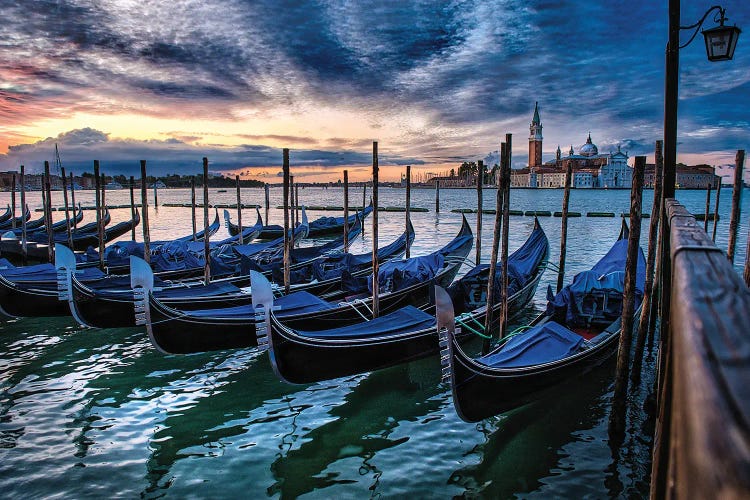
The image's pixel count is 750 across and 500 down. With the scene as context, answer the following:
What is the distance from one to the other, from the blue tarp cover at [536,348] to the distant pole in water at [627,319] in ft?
2.55

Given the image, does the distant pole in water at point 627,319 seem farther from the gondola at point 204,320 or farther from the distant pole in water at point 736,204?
the gondola at point 204,320

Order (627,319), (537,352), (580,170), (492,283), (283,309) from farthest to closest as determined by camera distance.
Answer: (580,170)
(283,309)
(492,283)
(537,352)
(627,319)

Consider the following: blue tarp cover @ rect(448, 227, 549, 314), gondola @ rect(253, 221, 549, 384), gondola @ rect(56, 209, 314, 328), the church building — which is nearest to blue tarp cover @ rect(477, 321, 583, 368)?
gondola @ rect(253, 221, 549, 384)

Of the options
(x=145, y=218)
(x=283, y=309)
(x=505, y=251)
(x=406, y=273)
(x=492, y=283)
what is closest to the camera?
(x=492, y=283)

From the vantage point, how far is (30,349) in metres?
7.95

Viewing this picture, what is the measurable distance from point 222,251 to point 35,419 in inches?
372

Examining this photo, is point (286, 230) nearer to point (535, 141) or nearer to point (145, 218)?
point (145, 218)

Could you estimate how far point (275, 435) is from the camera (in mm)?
5449

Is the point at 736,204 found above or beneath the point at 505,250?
above

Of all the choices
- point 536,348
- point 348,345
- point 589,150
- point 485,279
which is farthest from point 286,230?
point 589,150

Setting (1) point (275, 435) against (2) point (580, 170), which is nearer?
(1) point (275, 435)

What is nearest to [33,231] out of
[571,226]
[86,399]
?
[86,399]

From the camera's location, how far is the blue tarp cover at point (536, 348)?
5.53m

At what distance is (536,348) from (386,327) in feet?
6.39
